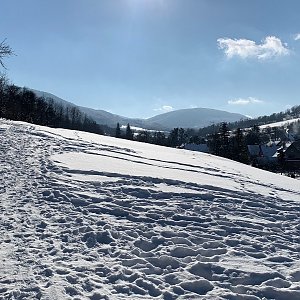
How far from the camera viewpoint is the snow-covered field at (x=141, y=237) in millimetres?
4875

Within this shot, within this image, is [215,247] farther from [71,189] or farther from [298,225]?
[71,189]

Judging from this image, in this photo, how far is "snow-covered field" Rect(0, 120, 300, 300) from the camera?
488cm

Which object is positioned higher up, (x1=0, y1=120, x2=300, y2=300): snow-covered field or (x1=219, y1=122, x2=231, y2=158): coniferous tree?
(x1=219, y1=122, x2=231, y2=158): coniferous tree

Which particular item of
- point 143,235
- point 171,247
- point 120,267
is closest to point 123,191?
point 143,235

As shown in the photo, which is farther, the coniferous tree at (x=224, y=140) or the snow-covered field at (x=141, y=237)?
the coniferous tree at (x=224, y=140)

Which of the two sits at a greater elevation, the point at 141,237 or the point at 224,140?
the point at 224,140

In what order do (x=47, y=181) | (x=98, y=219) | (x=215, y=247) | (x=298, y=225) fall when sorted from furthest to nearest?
1. (x=47, y=181)
2. (x=298, y=225)
3. (x=98, y=219)
4. (x=215, y=247)

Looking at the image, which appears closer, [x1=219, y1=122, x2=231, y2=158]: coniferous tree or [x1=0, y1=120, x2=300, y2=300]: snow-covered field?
[x1=0, y1=120, x2=300, y2=300]: snow-covered field

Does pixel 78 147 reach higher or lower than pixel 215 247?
higher

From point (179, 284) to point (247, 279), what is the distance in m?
1.00

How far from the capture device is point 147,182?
11570 mm

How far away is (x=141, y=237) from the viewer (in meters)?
6.60

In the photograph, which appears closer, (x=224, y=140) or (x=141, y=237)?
(x=141, y=237)

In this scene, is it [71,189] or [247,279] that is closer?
[247,279]
